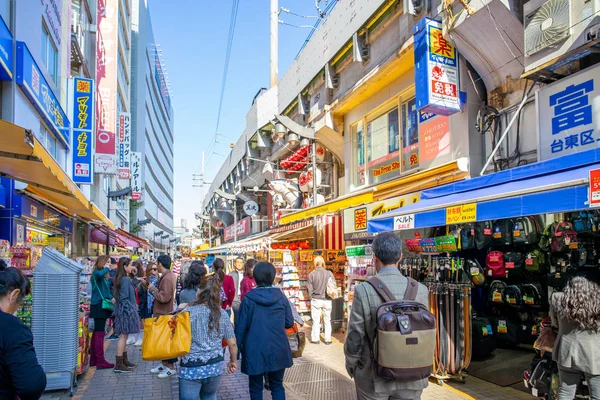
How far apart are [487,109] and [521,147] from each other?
102cm

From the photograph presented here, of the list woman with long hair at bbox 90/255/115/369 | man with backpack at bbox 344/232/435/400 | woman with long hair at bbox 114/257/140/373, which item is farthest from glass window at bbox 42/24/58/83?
man with backpack at bbox 344/232/435/400

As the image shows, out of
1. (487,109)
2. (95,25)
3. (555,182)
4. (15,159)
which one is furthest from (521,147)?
(95,25)

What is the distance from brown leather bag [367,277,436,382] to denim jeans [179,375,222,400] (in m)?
1.68

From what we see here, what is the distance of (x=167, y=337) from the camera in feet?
12.5

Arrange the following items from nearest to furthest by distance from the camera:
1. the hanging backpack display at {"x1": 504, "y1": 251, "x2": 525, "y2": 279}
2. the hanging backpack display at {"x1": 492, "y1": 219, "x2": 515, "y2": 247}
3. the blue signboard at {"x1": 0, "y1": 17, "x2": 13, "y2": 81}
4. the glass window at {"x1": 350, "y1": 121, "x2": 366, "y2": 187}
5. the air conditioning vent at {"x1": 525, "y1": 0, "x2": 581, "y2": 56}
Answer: the air conditioning vent at {"x1": 525, "y1": 0, "x2": 581, "y2": 56}, the hanging backpack display at {"x1": 492, "y1": 219, "x2": 515, "y2": 247}, the hanging backpack display at {"x1": 504, "y1": 251, "x2": 525, "y2": 279}, the blue signboard at {"x1": 0, "y1": 17, "x2": 13, "y2": 81}, the glass window at {"x1": 350, "y1": 121, "x2": 366, "y2": 187}

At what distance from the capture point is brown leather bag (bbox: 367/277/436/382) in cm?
297

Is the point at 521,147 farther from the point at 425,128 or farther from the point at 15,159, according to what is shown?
the point at 15,159

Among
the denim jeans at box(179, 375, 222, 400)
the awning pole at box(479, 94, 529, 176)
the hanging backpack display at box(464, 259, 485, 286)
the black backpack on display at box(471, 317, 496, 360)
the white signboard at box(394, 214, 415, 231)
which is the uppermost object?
the awning pole at box(479, 94, 529, 176)

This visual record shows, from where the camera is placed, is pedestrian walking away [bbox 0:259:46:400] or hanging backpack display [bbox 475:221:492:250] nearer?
pedestrian walking away [bbox 0:259:46:400]

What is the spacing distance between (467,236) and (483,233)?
0.96 feet

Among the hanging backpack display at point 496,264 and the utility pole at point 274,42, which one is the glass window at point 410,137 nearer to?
the hanging backpack display at point 496,264

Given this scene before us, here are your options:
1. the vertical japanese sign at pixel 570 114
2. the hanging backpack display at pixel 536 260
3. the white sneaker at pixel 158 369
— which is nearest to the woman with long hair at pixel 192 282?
the white sneaker at pixel 158 369

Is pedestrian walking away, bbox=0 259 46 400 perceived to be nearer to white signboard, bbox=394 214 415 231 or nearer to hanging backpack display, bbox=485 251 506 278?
white signboard, bbox=394 214 415 231

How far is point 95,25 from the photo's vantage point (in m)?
22.3
